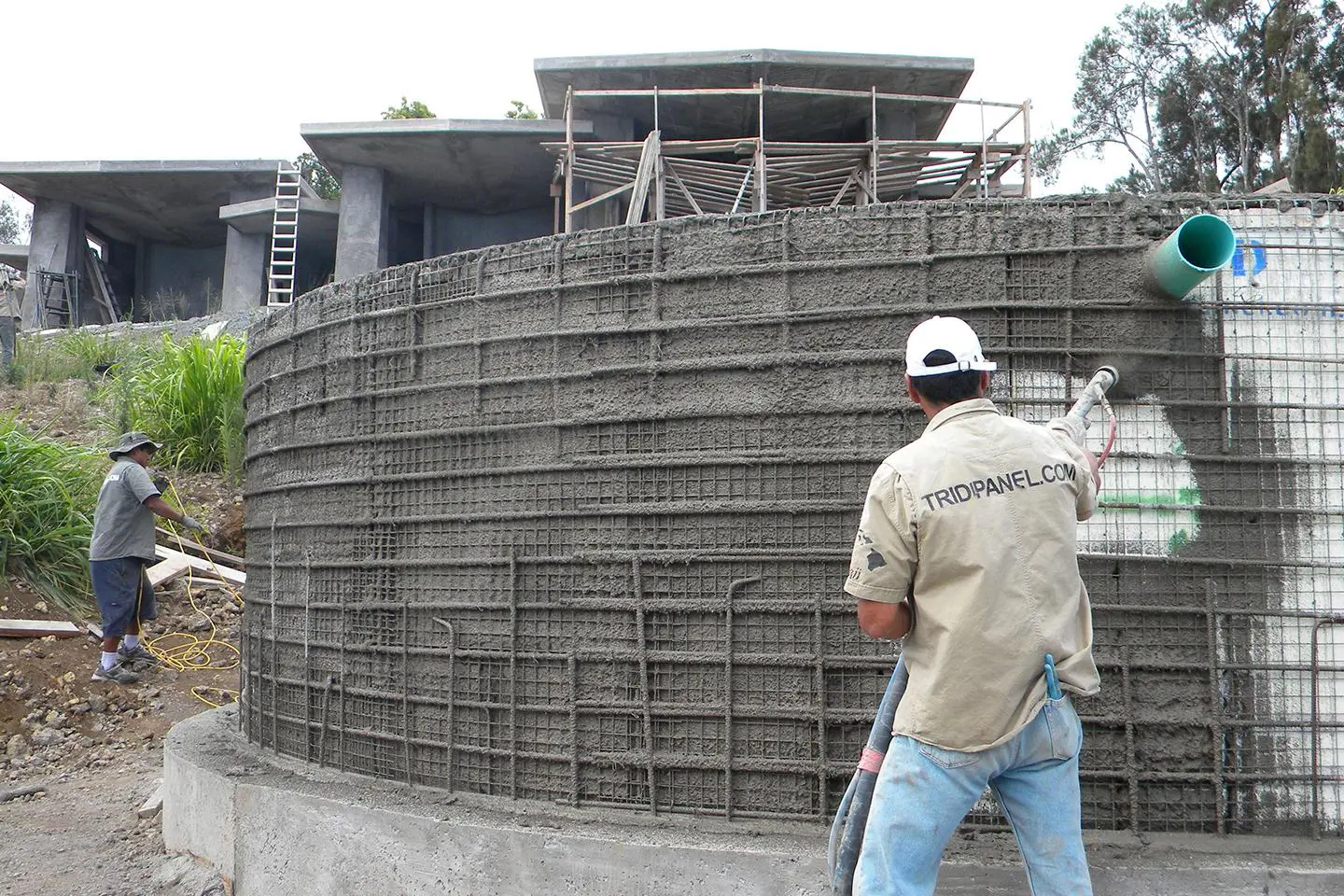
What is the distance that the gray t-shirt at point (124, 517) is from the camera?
8.09m

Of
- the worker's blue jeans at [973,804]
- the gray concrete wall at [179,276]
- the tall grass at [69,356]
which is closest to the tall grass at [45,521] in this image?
the tall grass at [69,356]

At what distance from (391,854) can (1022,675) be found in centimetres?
255

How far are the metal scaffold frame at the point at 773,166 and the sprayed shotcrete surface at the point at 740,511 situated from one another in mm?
8964

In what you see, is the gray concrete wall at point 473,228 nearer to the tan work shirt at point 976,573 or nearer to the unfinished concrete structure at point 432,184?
the unfinished concrete structure at point 432,184

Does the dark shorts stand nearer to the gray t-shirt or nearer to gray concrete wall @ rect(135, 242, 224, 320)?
the gray t-shirt

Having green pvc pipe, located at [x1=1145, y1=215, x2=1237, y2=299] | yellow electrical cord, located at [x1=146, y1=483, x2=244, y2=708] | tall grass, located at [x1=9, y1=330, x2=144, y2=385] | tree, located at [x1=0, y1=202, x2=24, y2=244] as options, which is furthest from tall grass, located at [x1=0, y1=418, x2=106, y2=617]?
tree, located at [x1=0, y1=202, x2=24, y2=244]

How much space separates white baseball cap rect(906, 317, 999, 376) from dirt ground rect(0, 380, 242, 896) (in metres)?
3.80

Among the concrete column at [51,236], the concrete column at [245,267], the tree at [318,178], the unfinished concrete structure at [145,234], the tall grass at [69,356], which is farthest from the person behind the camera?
the tree at [318,178]

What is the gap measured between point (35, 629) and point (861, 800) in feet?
27.9

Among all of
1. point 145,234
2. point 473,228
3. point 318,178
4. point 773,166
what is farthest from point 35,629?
point 318,178

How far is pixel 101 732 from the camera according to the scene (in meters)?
7.45

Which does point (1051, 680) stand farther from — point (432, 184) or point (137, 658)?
point (432, 184)

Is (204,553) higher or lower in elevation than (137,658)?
higher

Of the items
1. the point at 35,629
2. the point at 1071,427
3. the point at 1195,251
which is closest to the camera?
the point at 1071,427
